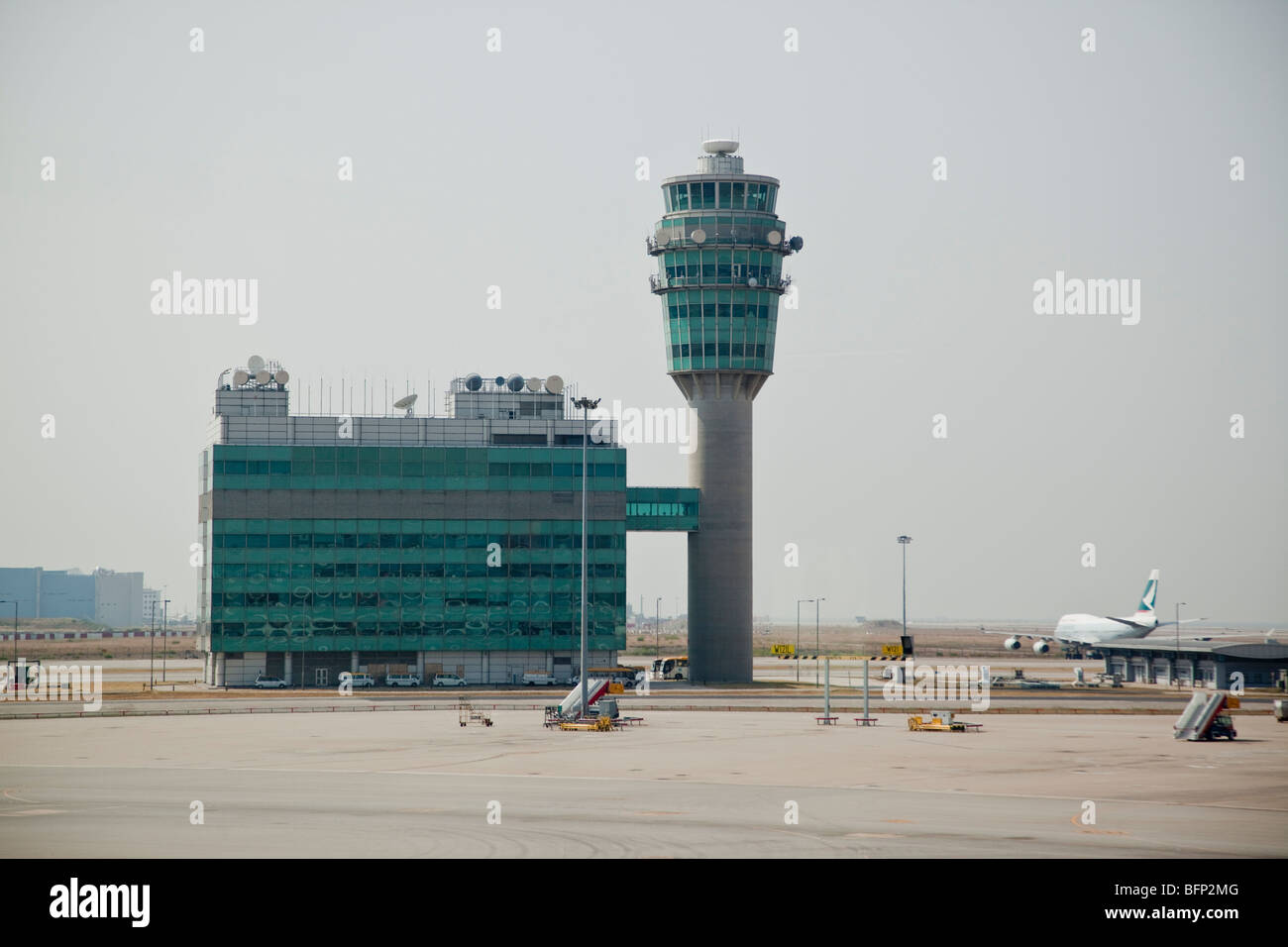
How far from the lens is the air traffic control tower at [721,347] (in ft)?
473

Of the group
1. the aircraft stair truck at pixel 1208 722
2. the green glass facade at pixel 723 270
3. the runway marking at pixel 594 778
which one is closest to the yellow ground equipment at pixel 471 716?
the runway marking at pixel 594 778

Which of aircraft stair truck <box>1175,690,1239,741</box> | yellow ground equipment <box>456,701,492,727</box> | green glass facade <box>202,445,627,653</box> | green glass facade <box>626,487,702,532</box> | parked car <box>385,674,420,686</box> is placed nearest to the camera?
aircraft stair truck <box>1175,690,1239,741</box>

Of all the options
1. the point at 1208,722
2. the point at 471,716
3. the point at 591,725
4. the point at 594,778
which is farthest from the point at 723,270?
the point at 594,778

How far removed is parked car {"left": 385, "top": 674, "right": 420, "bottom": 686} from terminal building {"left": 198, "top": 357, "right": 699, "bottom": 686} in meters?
1.06

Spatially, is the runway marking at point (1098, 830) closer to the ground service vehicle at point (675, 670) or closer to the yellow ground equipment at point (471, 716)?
the yellow ground equipment at point (471, 716)

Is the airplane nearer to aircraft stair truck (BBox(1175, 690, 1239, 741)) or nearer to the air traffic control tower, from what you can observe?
the air traffic control tower

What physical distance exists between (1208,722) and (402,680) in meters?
80.8

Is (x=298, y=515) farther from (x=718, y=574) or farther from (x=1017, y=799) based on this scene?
(x=1017, y=799)

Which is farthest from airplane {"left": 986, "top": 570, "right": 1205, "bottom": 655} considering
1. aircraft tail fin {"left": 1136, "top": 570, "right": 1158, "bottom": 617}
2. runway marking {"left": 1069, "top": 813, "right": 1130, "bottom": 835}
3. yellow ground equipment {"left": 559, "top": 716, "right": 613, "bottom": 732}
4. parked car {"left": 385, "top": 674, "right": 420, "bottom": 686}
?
runway marking {"left": 1069, "top": 813, "right": 1130, "bottom": 835}

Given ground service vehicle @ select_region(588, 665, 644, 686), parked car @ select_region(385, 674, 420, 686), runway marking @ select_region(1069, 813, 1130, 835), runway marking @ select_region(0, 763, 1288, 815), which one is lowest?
parked car @ select_region(385, 674, 420, 686)

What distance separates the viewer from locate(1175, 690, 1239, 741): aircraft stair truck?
2928 inches

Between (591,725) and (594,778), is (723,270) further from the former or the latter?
(594,778)

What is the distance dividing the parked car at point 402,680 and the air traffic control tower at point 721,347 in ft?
97.9
